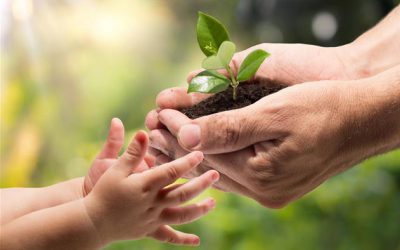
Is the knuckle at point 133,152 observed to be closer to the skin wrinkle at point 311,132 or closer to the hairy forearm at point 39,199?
the skin wrinkle at point 311,132

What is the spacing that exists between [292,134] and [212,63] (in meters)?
0.16

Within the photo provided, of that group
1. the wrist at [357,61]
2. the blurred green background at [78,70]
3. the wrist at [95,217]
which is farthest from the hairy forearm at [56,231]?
the blurred green background at [78,70]

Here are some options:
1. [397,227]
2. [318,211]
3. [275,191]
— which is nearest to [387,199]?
[397,227]

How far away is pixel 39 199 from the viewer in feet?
3.25

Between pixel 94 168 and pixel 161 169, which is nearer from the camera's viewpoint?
pixel 161 169

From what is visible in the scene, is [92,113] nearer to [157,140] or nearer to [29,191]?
[29,191]

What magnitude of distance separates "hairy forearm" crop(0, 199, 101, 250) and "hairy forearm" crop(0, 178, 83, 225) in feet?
0.29

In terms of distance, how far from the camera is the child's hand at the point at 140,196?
2.53 ft

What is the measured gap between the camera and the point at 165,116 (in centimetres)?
90

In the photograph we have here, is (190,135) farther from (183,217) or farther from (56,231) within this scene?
(56,231)

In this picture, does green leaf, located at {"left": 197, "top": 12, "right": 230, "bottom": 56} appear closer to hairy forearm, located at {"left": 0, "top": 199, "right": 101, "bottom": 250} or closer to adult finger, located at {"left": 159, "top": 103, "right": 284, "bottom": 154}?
adult finger, located at {"left": 159, "top": 103, "right": 284, "bottom": 154}

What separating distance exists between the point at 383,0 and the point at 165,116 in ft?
5.52

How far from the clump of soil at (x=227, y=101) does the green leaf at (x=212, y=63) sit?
6cm

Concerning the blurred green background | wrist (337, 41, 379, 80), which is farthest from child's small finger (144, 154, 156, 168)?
the blurred green background
